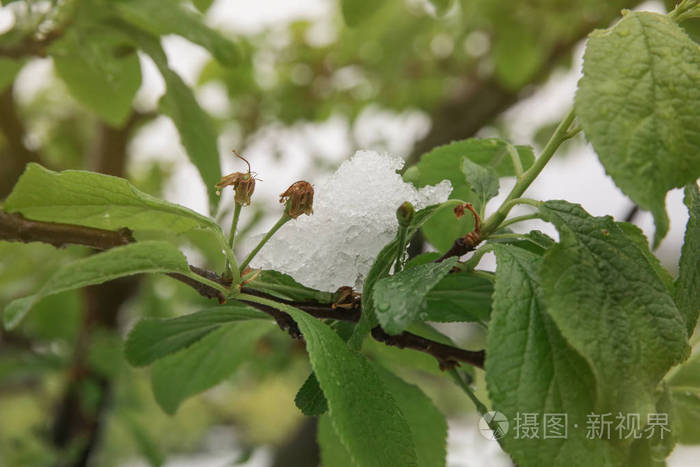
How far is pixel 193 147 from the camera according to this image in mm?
469

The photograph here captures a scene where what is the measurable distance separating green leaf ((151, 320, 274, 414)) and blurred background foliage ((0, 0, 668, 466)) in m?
0.11

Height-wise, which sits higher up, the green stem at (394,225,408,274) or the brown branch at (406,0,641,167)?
the brown branch at (406,0,641,167)

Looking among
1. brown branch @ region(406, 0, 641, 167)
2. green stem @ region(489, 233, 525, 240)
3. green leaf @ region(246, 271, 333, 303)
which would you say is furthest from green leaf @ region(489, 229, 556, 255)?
brown branch @ region(406, 0, 641, 167)

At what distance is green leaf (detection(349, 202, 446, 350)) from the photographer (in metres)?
0.30

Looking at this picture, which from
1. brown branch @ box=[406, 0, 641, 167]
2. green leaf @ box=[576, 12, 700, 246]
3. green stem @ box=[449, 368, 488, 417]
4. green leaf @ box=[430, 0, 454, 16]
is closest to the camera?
green leaf @ box=[576, 12, 700, 246]

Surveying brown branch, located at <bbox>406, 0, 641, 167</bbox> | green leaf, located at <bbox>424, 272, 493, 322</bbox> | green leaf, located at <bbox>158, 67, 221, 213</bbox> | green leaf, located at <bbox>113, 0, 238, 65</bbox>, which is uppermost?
brown branch, located at <bbox>406, 0, 641, 167</bbox>

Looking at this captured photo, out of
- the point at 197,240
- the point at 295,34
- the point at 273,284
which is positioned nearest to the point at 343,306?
the point at 273,284

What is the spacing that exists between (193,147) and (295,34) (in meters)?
0.91

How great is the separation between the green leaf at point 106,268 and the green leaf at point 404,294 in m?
0.10

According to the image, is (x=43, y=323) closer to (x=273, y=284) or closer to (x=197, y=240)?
(x=197, y=240)

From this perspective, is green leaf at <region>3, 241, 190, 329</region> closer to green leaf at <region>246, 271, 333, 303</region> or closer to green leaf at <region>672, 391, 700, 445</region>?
green leaf at <region>246, 271, 333, 303</region>

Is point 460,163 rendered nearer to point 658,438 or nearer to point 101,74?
point 658,438

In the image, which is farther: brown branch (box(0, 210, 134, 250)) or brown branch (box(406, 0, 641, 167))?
brown branch (box(406, 0, 641, 167))

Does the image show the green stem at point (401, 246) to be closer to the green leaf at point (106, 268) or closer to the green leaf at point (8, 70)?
the green leaf at point (106, 268)
